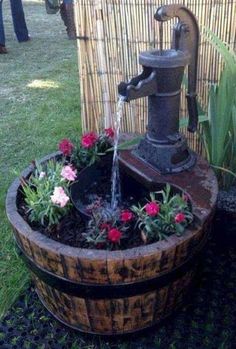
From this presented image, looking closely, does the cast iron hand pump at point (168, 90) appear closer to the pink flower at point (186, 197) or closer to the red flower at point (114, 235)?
the pink flower at point (186, 197)

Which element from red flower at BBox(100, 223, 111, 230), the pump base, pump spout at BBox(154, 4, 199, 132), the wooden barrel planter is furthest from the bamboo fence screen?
red flower at BBox(100, 223, 111, 230)

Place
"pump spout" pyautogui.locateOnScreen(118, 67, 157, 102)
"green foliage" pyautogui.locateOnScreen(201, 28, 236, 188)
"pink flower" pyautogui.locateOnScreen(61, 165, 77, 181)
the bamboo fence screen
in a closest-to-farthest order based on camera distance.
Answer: "pump spout" pyautogui.locateOnScreen(118, 67, 157, 102)
"pink flower" pyautogui.locateOnScreen(61, 165, 77, 181)
"green foliage" pyautogui.locateOnScreen(201, 28, 236, 188)
the bamboo fence screen

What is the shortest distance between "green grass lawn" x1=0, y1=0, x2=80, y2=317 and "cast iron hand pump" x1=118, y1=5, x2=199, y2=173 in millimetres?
605

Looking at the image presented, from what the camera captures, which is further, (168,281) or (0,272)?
(0,272)

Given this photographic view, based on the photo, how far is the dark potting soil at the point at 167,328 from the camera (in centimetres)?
167

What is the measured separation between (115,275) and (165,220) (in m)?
0.26

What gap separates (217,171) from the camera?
6.63ft

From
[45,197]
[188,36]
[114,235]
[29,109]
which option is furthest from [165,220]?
[29,109]

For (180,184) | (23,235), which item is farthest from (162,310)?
(23,235)

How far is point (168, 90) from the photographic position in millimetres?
1592

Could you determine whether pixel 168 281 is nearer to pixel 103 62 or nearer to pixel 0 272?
pixel 0 272

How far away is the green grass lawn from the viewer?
214 cm

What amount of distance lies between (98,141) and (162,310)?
786mm

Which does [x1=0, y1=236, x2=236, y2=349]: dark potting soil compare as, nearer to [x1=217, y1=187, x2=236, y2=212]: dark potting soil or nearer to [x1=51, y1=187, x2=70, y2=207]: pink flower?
[x1=217, y1=187, x2=236, y2=212]: dark potting soil
